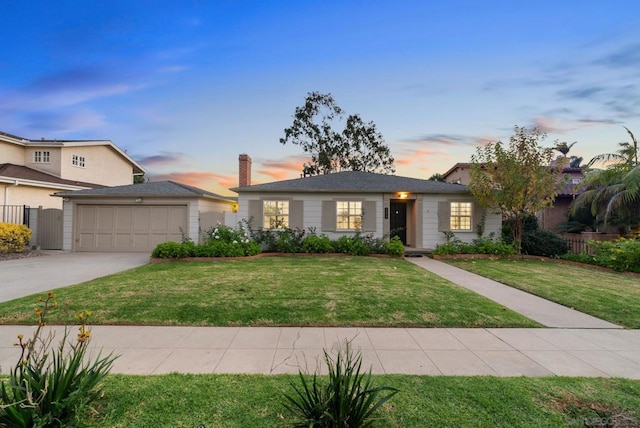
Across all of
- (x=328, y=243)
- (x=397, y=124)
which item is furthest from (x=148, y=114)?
(x=397, y=124)

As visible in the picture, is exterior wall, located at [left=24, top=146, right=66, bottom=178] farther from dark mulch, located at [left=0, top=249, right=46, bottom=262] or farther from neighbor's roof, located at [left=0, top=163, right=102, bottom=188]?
dark mulch, located at [left=0, top=249, right=46, bottom=262]

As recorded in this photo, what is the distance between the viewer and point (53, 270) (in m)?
9.27

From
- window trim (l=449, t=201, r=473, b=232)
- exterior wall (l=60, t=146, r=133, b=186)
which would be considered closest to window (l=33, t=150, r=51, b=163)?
exterior wall (l=60, t=146, r=133, b=186)

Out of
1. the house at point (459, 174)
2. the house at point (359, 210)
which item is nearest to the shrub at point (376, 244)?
the house at point (359, 210)

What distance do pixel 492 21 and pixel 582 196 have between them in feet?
32.2

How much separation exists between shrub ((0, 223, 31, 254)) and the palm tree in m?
23.7

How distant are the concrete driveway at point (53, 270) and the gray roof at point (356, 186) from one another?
5.26m

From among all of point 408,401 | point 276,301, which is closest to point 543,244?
point 276,301

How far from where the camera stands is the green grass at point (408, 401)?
2322mm

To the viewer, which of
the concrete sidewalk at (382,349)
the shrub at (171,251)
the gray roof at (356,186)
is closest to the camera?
the concrete sidewalk at (382,349)

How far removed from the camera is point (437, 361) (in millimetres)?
3502

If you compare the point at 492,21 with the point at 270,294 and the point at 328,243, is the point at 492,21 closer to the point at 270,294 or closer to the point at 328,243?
the point at 328,243

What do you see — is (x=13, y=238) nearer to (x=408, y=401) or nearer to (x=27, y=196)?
(x=27, y=196)

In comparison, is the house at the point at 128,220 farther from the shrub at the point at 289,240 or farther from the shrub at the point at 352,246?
the shrub at the point at 352,246
